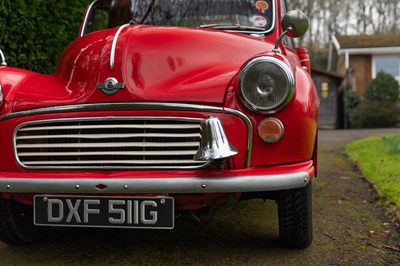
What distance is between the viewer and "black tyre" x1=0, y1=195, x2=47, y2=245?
2.75 metres

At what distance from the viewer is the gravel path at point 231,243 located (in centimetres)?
260

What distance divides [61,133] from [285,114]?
1.16 meters

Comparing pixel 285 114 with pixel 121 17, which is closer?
pixel 285 114

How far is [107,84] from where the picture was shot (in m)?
2.44

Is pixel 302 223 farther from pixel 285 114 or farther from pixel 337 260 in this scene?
pixel 285 114

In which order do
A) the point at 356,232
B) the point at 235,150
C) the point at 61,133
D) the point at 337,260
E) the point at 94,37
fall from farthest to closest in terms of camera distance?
the point at 356,232 → the point at 94,37 → the point at 337,260 → the point at 61,133 → the point at 235,150

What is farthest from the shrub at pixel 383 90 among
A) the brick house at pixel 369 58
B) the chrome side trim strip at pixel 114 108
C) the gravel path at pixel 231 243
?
the chrome side trim strip at pixel 114 108

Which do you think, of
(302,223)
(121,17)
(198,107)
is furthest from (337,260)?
(121,17)

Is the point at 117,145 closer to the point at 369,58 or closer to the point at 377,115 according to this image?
the point at 377,115

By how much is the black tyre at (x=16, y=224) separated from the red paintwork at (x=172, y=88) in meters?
0.28

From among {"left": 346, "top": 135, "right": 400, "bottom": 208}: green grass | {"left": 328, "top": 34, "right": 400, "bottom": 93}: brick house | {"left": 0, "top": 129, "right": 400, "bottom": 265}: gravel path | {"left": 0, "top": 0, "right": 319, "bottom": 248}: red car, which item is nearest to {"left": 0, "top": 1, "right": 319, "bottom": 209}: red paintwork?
{"left": 0, "top": 0, "right": 319, "bottom": 248}: red car

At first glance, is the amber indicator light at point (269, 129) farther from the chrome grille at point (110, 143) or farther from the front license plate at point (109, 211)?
the front license plate at point (109, 211)

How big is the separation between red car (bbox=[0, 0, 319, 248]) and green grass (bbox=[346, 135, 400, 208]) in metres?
1.77

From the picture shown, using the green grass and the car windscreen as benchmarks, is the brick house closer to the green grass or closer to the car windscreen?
the green grass
